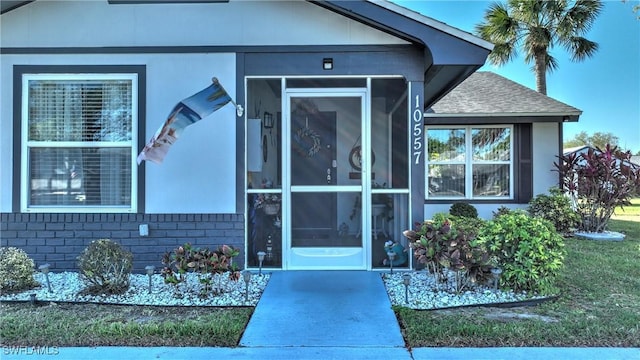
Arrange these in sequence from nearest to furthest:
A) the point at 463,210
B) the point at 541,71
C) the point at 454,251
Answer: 1. the point at 454,251
2. the point at 463,210
3. the point at 541,71

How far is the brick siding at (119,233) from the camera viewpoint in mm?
5211

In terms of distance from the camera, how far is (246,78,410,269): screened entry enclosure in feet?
17.5

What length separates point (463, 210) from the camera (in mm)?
9031

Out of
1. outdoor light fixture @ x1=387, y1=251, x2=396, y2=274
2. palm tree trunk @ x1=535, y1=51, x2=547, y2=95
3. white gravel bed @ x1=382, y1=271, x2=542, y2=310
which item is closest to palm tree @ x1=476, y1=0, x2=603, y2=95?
palm tree trunk @ x1=535, y1=51, x2=547, y2=95

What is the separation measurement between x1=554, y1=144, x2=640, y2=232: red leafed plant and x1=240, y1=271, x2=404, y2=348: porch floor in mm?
6051

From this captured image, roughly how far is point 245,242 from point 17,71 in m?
3.76

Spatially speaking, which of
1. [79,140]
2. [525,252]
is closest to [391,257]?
[525,252]

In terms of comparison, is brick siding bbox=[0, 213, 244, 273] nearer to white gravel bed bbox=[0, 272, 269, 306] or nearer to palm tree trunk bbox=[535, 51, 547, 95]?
white gravel bed bbox=[0, 272, 269, 306]

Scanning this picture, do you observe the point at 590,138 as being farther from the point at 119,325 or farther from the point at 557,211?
the point at 119,325

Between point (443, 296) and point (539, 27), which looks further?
point (539, 27)

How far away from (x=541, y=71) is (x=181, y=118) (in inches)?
578

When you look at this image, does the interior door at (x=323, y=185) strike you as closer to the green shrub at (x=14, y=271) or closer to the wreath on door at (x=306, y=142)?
the wreath on door at (x=306, y=142)

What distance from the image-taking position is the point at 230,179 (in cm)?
522

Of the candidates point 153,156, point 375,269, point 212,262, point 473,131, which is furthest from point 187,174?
point 473,131
